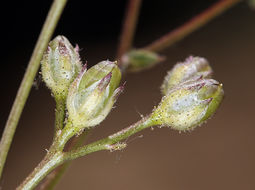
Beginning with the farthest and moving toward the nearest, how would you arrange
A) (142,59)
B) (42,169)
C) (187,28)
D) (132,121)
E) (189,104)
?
(132,121), (187,28), (142,59), (189,104), (42,169)

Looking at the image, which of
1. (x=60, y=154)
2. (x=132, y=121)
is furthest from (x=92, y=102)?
(x=132, y=121)

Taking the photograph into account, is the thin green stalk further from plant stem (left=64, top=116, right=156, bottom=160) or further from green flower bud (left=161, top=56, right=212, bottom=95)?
green flower bud (left=161, top=56, right=212, bottom=95)

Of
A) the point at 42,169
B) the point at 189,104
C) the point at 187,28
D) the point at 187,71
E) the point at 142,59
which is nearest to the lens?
the point at 42,169

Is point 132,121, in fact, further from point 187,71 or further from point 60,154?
point 60,154

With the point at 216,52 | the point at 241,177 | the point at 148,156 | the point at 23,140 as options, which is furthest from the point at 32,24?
the point at 241,177

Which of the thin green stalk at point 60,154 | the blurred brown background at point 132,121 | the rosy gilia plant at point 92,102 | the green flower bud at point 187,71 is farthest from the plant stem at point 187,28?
the blurred brown background at point 132,121

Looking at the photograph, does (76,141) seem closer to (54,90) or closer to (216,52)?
(54,90)

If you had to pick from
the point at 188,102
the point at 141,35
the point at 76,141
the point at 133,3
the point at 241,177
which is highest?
the point at 141,35
